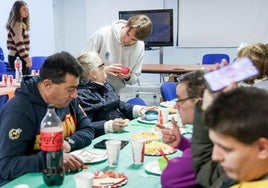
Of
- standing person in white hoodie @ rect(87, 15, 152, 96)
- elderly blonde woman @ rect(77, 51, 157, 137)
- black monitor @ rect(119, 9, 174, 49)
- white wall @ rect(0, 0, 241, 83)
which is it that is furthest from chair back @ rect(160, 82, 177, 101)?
white wall @ rect(0, 0, 241, 83)

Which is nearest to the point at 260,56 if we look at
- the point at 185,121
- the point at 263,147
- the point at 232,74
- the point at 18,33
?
the point at 185,121

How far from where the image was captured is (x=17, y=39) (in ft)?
17.1

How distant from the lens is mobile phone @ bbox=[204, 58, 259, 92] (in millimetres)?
1073

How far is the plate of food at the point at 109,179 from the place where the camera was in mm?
1459

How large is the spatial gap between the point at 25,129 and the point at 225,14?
20.8 feet

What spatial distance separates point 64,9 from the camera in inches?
337

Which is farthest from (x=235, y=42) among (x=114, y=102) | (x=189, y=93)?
(x=189, y=93)

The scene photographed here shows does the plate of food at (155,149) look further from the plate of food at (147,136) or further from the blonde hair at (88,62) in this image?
the blonde hair at (88,62)

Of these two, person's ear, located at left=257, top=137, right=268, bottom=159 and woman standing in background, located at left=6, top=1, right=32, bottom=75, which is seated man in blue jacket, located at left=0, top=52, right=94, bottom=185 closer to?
person's ear, located at left=257, top=137, right=268, bottom=159

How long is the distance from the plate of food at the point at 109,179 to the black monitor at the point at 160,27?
5812 millimetres

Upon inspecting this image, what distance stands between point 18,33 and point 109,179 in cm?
418

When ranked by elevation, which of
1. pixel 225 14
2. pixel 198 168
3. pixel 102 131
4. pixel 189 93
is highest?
pixel 225 14

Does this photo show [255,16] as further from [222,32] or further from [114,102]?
[114,102]

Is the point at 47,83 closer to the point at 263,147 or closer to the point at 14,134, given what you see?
the point at 14,134
